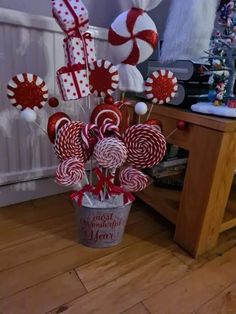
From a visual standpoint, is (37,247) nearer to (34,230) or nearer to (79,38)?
(34,230)

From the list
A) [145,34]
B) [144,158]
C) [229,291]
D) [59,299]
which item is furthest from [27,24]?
[229,291]

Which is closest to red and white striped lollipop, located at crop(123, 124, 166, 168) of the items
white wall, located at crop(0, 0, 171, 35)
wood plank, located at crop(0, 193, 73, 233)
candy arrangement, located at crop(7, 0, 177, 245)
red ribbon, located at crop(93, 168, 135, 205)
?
candy arrangement, located at crop(7, 0, 177, 245)

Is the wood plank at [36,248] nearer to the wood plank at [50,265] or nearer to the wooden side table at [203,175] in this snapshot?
the wood plank at [50,265]

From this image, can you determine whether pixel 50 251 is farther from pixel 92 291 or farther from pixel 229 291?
pixel 229 291

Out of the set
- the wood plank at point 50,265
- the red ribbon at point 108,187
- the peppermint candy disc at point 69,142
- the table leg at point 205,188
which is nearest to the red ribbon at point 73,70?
the peppermint candy disc at point 69,142

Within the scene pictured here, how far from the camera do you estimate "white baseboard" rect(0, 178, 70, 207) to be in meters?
1.01

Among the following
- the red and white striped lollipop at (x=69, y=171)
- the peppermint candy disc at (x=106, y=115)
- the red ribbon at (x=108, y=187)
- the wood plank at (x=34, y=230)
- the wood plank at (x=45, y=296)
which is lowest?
→ the wood plank at (x=45, y=296)

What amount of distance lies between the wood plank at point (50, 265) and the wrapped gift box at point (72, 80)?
0.49 m

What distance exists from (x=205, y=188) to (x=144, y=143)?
0.22m

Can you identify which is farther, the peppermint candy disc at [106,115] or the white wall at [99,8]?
the white wall at [99,8]

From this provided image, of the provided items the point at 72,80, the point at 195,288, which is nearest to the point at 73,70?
the point at 72,80

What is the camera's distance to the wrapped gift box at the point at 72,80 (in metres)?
0.63

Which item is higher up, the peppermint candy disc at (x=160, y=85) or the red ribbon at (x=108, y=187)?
the peppermint candy disc at (x=160, y=85)

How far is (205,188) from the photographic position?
71cm
